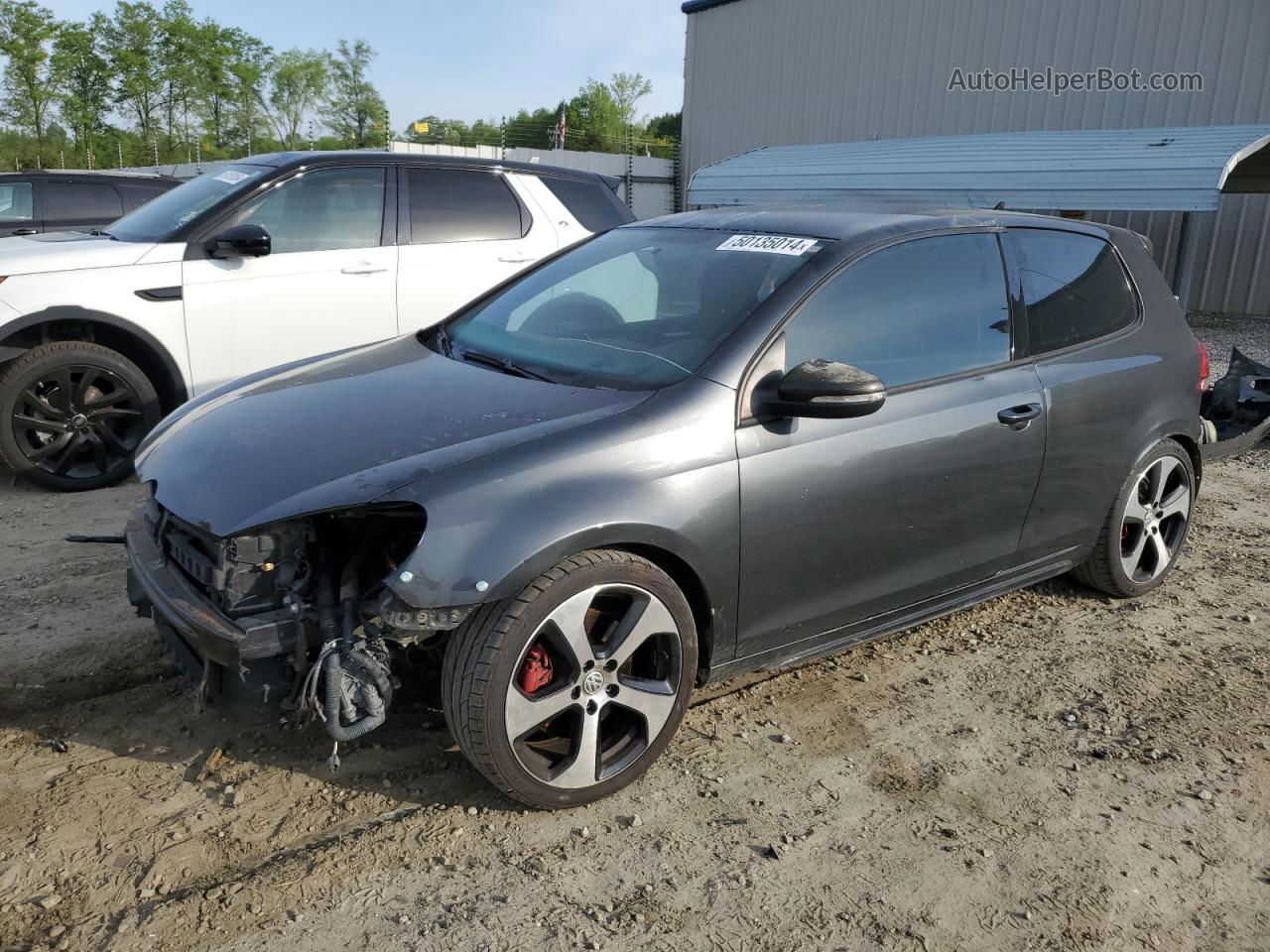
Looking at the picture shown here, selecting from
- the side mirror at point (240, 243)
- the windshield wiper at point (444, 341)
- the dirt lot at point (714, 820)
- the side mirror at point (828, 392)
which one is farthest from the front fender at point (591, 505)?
the side mirror at point (240, 243)

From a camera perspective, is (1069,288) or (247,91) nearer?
(1069,288)

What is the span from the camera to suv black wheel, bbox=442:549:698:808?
8.45 ft

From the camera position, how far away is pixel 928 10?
1998 cm

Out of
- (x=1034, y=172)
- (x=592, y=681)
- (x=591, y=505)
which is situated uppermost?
(x=1034, y=172)

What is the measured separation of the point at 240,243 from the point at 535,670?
12.1ft

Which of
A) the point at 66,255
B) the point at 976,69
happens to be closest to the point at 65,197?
the point at 66,255

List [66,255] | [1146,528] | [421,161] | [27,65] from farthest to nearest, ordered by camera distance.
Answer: [27,65] < [421,161] < [66,255] < [1146,528]

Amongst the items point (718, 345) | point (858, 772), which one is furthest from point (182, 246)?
point (858, 772)

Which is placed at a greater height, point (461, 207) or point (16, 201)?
point (461, 207)

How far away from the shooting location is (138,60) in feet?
177

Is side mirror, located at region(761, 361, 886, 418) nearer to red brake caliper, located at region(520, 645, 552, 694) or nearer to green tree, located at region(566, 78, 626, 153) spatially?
red brake caliper, located at region(520, 645, 552, 694)

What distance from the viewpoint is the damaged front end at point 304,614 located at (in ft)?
8.34

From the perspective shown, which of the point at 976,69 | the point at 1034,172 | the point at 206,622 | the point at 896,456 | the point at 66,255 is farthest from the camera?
the point at 976,69

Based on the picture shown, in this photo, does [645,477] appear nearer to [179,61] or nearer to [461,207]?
[461,207]
